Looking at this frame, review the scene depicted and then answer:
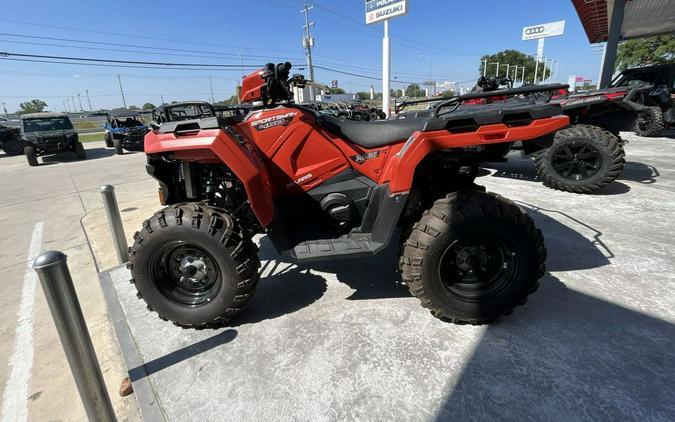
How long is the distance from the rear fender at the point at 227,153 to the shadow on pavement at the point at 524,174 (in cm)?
532

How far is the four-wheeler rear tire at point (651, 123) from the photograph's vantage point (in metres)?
9.91

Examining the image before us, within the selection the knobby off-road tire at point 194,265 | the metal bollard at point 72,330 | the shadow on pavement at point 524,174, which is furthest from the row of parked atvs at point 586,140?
the metal bollard at point 72,330

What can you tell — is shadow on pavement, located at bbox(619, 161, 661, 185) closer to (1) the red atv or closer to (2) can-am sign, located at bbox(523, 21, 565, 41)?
(1) the red atv

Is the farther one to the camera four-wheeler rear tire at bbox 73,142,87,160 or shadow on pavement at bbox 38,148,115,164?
shadow on pavement at bbox 38,148,115,164

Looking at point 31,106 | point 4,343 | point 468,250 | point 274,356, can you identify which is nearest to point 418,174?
point 468,250

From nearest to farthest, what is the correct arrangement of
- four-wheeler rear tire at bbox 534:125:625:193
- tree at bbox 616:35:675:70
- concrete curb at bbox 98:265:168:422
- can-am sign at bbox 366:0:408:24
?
concrete curb at bbox 98:265:168:422, four-wheeler rear tire at bbox 534:125:625:193, can-am sign at bbox 366:0:408:24, tree at bbox 616:35:675:70

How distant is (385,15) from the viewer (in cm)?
1591

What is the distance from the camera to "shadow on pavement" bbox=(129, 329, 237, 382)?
2.21 metres

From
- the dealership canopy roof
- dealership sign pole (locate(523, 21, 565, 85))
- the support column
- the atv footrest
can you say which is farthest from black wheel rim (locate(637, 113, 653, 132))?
dealership sign pole (locate(523, 21, 565, 85))

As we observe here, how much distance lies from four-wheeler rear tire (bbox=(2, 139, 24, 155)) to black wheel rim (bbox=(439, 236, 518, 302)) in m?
20.0

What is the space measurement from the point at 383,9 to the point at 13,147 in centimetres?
1760

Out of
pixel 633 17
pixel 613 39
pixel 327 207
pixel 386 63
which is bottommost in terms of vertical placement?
pixel 327 207

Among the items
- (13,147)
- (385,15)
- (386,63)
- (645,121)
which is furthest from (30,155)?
(645,121)

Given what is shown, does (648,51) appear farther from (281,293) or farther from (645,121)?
(281,293)
